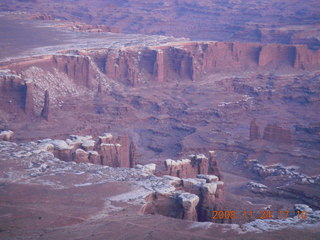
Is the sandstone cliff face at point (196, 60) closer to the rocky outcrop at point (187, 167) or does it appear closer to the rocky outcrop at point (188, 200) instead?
the rocky outcrop at point (187, 167)

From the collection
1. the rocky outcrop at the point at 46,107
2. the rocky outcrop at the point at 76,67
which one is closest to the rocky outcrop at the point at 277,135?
the rocky outcrop at the point at 46,107

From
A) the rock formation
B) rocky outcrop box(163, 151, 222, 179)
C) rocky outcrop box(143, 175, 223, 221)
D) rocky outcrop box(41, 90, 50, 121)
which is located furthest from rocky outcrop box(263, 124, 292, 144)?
rocky outcrop box(143, 175, 223, 221)

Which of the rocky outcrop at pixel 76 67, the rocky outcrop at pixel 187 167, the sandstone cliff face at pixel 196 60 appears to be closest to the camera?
the rocky outcrop at pixel 187 167

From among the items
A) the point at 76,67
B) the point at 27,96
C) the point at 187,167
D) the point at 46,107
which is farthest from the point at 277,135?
the point at 76,67

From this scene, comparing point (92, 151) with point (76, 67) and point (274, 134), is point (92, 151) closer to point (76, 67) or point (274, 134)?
point (274, 134)

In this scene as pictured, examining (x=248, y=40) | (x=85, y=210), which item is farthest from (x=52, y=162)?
(x=248, y=40)

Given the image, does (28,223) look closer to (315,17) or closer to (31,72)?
(31,72)

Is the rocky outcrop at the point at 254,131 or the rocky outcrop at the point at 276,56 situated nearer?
the rocky outcrop at the point at 254,131

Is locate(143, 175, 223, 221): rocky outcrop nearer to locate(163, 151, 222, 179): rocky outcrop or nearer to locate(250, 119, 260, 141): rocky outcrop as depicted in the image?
locate(163, 151, 222, 179): rocky outcrop
